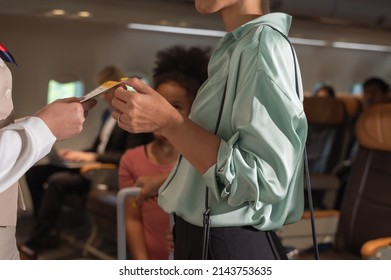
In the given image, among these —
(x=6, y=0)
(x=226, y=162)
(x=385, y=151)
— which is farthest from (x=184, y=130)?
(x=6, y=0)

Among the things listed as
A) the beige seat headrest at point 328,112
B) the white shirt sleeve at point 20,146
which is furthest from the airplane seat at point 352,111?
the white shirt sleeve at point 20,146

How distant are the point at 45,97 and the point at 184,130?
3.56m

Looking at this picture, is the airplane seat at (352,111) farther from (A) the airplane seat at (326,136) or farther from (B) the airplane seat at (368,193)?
(B) the airplane seat at (368,193)

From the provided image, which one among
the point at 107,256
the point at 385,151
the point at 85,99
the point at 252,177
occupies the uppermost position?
the point at 85,99

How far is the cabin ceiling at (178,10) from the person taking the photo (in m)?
4.12

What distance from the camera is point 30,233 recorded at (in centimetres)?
492

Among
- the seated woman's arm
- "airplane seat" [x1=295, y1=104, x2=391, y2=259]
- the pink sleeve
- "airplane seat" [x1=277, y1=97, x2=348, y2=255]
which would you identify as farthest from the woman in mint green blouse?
"airplane seat" [x1=277, y1=97, x2=348, y2=255]

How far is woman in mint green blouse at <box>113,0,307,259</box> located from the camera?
Result: 1251 mm

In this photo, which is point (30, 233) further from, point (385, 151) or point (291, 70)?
point (291, 70)

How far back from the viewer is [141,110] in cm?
124

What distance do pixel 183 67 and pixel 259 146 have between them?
923mm

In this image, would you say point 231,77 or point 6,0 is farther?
point 6,0

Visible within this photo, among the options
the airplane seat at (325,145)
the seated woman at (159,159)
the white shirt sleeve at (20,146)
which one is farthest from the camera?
the airplane seat at (325,145)

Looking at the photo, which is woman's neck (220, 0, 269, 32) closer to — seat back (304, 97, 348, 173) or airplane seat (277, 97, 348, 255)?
airplane seat (277, 97, 348, 255)
